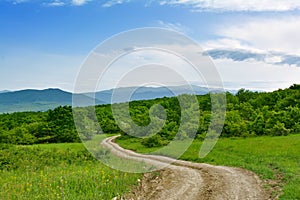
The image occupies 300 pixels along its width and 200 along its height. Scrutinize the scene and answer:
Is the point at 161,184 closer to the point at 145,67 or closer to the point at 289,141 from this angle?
the point at 145,67

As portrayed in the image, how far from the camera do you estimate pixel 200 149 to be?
32.6 m

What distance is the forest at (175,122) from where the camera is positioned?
41.4 meters

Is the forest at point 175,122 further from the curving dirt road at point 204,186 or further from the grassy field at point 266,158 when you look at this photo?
the curving dirt road at point 204,186

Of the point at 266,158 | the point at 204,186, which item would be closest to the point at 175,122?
the point at 266,158

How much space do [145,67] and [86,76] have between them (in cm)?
374

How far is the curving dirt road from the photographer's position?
14.9m

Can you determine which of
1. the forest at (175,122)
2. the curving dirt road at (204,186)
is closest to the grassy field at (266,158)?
the curving dirt road at (204,186)

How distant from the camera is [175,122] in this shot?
157 feet

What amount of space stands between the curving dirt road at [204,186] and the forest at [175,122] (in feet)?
41.8

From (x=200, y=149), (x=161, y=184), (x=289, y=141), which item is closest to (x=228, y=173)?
(x=161, y=184)

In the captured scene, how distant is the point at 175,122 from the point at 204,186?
31.6 m

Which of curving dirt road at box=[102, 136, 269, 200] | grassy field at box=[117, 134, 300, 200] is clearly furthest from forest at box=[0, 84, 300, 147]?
curving dirt road at box=[102, 136, 269, 200]

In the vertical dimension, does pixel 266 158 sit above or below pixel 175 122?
below

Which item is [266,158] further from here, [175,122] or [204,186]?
[175,122]
